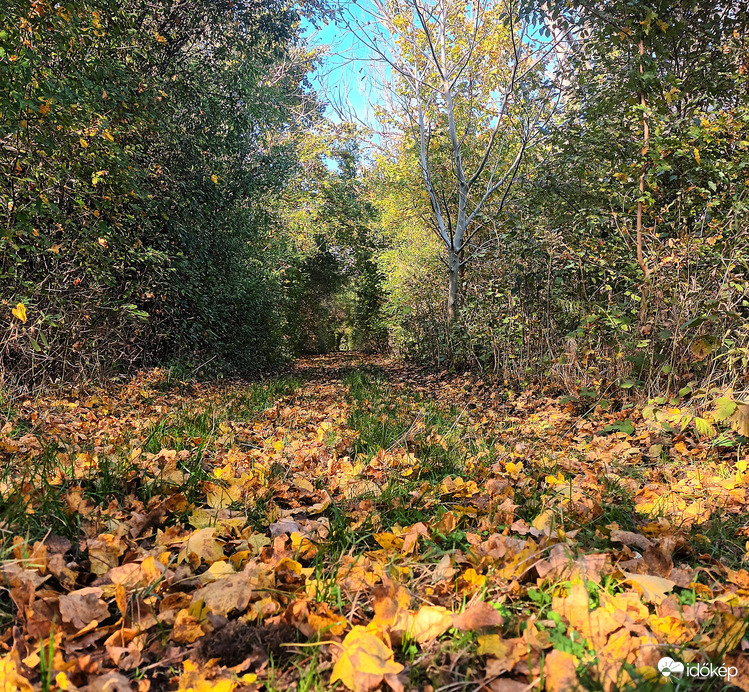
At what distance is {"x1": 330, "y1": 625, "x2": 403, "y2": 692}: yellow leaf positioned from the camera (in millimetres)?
941

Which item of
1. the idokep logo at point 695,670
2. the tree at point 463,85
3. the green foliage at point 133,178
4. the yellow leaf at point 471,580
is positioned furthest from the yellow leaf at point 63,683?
the tree at point 463,85

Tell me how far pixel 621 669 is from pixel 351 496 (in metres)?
1.25

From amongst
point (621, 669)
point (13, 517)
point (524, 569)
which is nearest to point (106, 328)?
point (13, 517)

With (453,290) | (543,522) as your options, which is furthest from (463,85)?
(543,522)

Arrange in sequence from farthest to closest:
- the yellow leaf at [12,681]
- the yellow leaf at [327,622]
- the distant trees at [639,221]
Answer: the distant trees at [639,221] → the yellow leaf at [327,622] → the yellow leaf at [12,681]

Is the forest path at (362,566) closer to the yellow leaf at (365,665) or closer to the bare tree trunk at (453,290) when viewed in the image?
the yellow leaf at (365,665)

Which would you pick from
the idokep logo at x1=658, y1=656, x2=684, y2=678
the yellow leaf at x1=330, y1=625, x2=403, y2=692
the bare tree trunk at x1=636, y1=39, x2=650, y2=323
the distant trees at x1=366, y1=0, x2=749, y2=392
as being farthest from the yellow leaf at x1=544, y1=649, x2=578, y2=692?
the bare tree trunk at x1=636, y1=39, x2=650, y2=323

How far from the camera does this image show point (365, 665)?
958 mm

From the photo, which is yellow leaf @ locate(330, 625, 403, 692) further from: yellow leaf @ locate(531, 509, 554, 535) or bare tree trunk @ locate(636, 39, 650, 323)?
bare tree trunk @ locate(636, 39, 650, 323)

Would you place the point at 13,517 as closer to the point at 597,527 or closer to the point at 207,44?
the point at 597,527

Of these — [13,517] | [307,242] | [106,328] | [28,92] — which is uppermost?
[307,242]

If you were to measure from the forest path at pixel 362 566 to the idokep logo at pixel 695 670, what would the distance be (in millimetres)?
13

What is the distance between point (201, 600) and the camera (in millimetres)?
1180

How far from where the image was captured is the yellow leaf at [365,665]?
94cm
